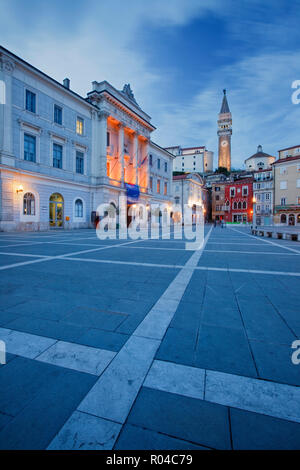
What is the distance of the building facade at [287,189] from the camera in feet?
146

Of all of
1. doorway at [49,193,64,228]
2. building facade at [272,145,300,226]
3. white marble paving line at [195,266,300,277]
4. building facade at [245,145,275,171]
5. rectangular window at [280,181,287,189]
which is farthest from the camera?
building facade at [245,145,275,171]

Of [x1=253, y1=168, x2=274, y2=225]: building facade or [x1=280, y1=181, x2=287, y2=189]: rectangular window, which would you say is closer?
[x1=280, y1=181, x2=287, y2=189]: rectangular window

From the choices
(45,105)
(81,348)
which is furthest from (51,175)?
(81,348)

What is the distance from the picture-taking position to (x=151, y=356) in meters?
2.16

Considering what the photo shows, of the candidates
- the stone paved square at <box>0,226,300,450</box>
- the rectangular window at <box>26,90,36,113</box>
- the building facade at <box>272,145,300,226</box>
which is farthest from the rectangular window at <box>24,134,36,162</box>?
the building facade at <box>272,145,300,226</box>

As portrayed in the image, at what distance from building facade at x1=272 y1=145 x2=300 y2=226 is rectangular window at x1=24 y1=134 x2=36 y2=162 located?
4548 cm

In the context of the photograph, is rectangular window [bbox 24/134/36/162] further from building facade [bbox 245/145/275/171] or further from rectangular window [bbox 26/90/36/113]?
building facade [bbox 245/145/275/171]

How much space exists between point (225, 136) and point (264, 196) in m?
55.7

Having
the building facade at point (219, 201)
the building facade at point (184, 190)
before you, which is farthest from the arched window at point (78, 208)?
the building facade at point (219, 201)

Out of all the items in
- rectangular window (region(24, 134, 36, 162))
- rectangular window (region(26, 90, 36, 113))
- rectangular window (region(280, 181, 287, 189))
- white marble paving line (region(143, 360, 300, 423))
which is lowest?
white marble paving line (region(143, 360, 300, 423))

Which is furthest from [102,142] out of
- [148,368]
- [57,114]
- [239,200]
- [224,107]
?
[224,107]

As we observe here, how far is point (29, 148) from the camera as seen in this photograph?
66.7 feet

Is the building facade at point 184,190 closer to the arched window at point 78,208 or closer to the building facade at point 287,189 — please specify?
the building facade at point 287,189

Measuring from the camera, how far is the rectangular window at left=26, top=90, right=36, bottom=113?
65.6 feet
